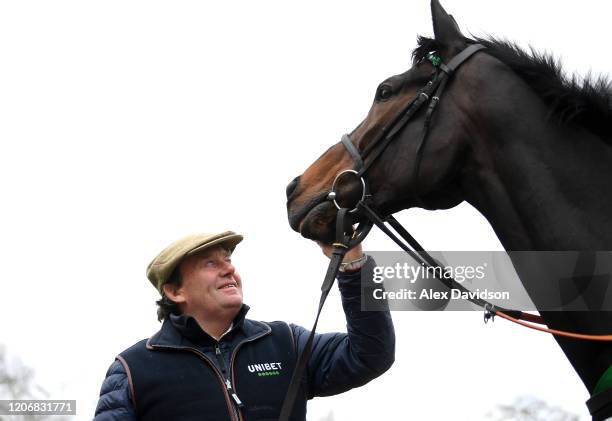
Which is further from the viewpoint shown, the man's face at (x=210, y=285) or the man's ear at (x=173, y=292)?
the man's ear at (x=173, y=292)

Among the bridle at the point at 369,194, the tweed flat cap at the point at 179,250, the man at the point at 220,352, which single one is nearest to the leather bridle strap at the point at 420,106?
the bridle at the point at 369,194

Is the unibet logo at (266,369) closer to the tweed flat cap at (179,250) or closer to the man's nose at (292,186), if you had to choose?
the tweed flat cap at (179,250)

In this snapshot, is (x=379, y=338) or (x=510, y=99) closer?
(x=510, y=99)

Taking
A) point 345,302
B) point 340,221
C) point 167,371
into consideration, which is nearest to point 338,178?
point 340,221

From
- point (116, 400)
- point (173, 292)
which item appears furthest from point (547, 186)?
point (116, 400)

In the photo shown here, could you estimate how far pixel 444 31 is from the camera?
357 centimetres

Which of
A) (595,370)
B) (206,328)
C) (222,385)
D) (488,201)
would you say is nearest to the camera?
(595,370)

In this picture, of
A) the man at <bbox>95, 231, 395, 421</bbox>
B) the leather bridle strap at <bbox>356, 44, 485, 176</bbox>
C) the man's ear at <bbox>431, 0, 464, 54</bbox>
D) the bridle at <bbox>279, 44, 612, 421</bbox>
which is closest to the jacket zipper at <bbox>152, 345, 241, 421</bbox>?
the man at <bbox>95, 231, 395, 421</bbox>

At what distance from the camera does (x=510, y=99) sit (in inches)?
132

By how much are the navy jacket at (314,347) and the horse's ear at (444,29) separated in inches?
34.1

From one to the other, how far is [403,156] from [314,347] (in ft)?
3.02

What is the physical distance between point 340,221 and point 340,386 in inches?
29.0

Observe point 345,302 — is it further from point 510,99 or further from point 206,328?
point 510,99

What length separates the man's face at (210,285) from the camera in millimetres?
3814
